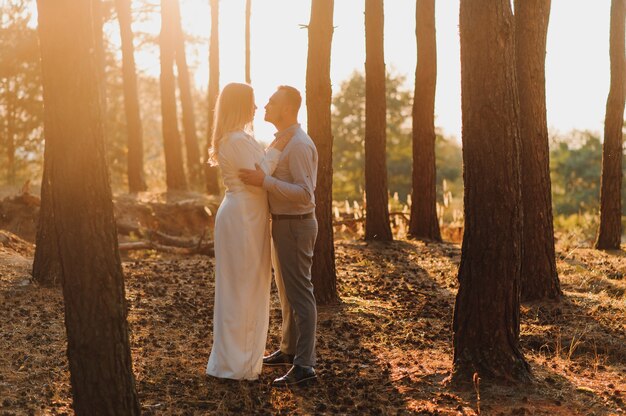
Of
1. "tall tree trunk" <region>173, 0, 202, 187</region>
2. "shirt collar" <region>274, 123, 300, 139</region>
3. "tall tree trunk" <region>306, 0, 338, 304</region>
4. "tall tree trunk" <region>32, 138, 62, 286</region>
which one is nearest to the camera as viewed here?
"shirt collar" <region>274, 123, 300, 139</region>

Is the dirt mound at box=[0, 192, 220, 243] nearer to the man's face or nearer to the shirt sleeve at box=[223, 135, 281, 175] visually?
the man's face

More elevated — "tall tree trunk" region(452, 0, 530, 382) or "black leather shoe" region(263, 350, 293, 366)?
"tall tree trunk" region(452, 0, 530, 382)

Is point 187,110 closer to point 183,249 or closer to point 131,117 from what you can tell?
point 131,117

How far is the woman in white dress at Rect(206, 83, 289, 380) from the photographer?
21.6 feet

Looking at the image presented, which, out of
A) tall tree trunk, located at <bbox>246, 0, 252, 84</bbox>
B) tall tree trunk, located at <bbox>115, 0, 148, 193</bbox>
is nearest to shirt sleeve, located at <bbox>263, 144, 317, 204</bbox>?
tall tree trunk, located at <bbox>115, 0, 148, 193</bbox>

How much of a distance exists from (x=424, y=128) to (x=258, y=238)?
33.9ft

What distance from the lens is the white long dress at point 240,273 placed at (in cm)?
664

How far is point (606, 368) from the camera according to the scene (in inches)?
290

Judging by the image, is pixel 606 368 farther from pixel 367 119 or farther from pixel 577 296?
pixel 367 119

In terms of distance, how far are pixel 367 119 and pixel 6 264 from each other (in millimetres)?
7235

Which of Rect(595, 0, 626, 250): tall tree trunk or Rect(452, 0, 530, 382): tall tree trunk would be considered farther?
Rect(595, 0, 626, 250): tall tree trunk

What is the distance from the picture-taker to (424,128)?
1658cm

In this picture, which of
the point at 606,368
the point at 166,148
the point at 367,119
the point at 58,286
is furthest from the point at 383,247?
the point at 166,148

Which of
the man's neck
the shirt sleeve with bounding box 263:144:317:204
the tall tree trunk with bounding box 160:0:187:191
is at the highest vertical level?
the tall tree trunk with bounding box 160:0:187:191
